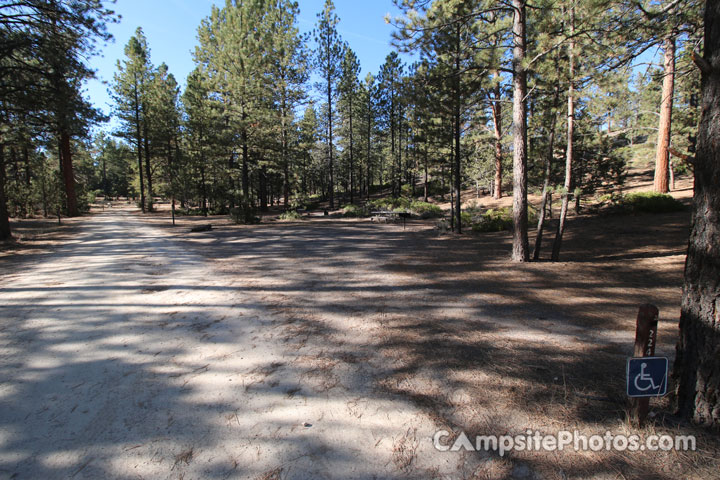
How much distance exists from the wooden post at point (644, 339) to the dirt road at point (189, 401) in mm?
1290

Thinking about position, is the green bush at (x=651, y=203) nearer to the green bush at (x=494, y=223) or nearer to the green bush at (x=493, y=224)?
the green bush at (x=494, y=223)

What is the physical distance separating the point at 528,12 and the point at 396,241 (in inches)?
308

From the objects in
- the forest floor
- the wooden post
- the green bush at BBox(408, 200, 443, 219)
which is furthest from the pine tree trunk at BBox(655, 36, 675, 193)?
the wooden post

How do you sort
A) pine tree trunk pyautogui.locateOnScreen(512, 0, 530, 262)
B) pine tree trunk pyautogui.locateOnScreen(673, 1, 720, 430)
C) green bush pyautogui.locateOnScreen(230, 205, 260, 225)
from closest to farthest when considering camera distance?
pine tree trunk pyautogui.locateOnScreen(673, 1, 720, 430), pine tree trunk pyautogui.locateOnScreen(512, 0, 530, 262), green bush pyautogui.locateOnScreen(230, 205, 260, 225)

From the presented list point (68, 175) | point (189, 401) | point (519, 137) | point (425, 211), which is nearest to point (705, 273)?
point (189, 401)

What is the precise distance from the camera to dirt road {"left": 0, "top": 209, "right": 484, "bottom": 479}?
6.70 feet

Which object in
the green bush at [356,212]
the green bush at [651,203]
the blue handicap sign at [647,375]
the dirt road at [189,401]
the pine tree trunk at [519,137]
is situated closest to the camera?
the dirt road at [189,401]

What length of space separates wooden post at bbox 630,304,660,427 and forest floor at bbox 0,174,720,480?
0.14 metres

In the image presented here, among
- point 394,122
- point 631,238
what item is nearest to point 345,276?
point 631,238

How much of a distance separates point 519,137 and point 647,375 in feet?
22.9

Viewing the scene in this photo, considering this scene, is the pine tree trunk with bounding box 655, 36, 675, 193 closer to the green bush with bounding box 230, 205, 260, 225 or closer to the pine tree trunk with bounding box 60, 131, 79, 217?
the green bush with bounding box 230, 205, 260, 225

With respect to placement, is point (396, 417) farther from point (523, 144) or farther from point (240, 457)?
point (523, 144)

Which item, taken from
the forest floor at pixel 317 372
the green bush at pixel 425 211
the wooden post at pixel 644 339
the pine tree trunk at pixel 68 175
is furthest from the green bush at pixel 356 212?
the wooden post at pixel 644 339

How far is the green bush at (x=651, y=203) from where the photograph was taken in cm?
1249
